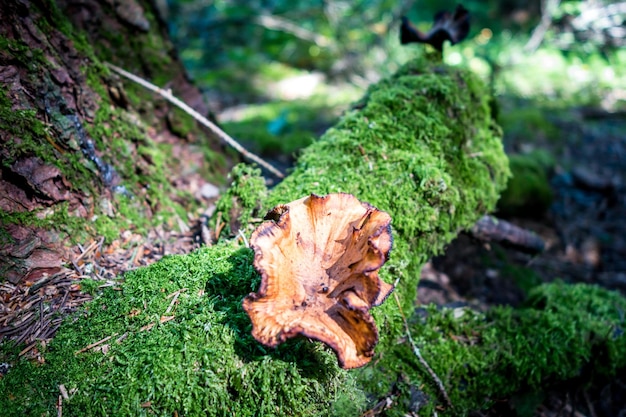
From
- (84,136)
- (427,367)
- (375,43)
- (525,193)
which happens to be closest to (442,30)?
(427,367)

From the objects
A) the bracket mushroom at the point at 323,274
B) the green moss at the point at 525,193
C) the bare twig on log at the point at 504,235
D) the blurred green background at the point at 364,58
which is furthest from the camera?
the blurred green background at the point at 364,58

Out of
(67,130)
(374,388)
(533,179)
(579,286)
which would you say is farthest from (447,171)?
(533,179)

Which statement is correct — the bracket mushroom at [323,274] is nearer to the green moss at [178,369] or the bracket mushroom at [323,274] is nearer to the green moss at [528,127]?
the green moss at [178,369]

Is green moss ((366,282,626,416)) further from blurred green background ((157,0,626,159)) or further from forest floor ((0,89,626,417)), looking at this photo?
blurred green background ((157,0,626,159))

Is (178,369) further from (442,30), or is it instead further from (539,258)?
(539,258)

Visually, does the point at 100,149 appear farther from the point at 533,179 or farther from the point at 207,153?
the point at 533,179

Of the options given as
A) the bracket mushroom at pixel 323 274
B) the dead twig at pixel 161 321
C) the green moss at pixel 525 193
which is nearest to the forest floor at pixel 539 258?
the green moss at pixel 525 193
